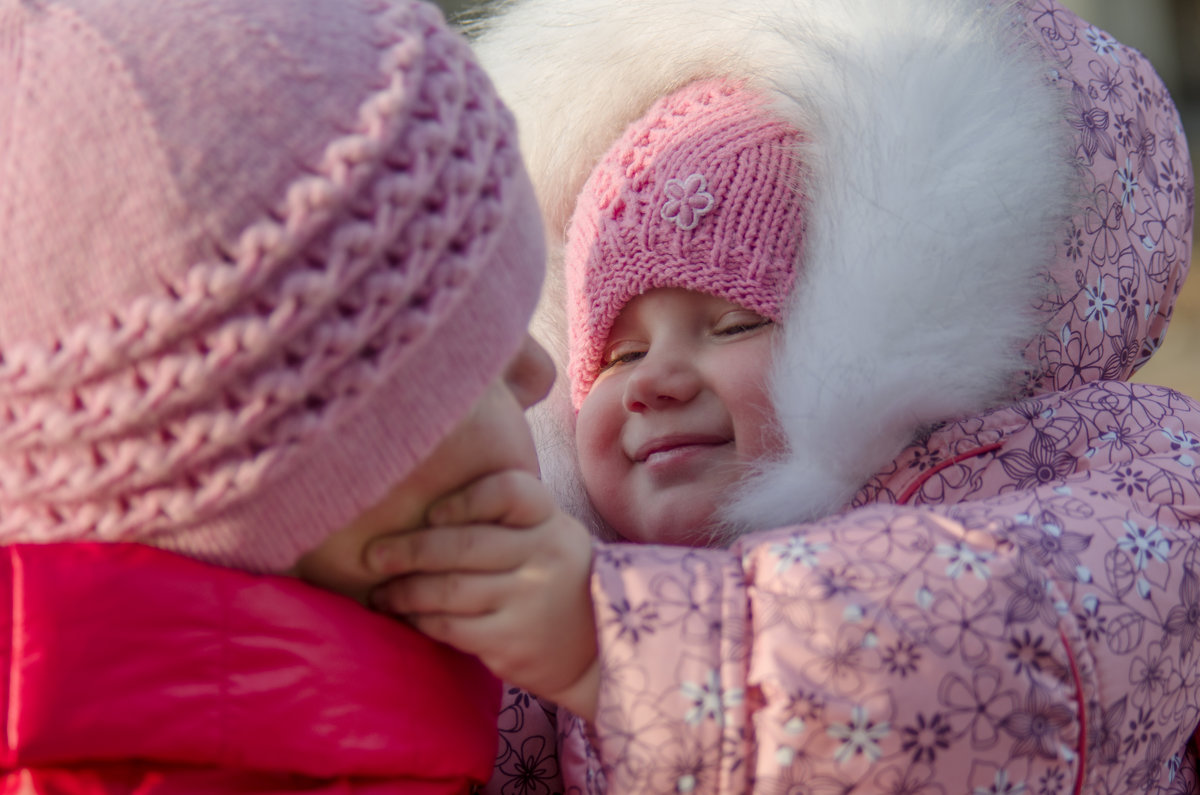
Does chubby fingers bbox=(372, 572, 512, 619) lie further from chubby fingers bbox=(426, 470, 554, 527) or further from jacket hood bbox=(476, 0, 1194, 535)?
Result: jacket hood bbox=(476, 0, 1194, 535)

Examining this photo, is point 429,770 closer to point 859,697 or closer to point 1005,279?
point 859,697

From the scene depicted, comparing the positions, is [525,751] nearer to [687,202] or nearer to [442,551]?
[442,551]

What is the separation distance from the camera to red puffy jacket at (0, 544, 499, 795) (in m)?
0.66

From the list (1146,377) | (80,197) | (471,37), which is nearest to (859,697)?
(80,197)

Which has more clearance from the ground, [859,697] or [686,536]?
[859,697]

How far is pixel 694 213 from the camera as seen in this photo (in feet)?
3.86

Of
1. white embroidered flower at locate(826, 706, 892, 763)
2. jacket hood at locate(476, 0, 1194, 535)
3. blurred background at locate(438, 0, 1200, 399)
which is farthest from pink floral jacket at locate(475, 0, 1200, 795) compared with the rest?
blurred background at locate(438, 0, 1200, 399)

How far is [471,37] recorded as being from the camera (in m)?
1.57

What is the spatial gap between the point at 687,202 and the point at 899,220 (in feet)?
0.77

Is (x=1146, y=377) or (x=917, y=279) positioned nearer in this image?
(x=917, y=279)

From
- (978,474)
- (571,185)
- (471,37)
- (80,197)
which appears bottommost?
(978,474)

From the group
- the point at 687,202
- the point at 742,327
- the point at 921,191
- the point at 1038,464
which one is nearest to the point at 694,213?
the point at 687,202

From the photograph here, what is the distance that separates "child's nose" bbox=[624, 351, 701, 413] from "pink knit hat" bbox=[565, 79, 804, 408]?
0.08 meters

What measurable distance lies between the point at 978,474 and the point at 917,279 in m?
0.19
